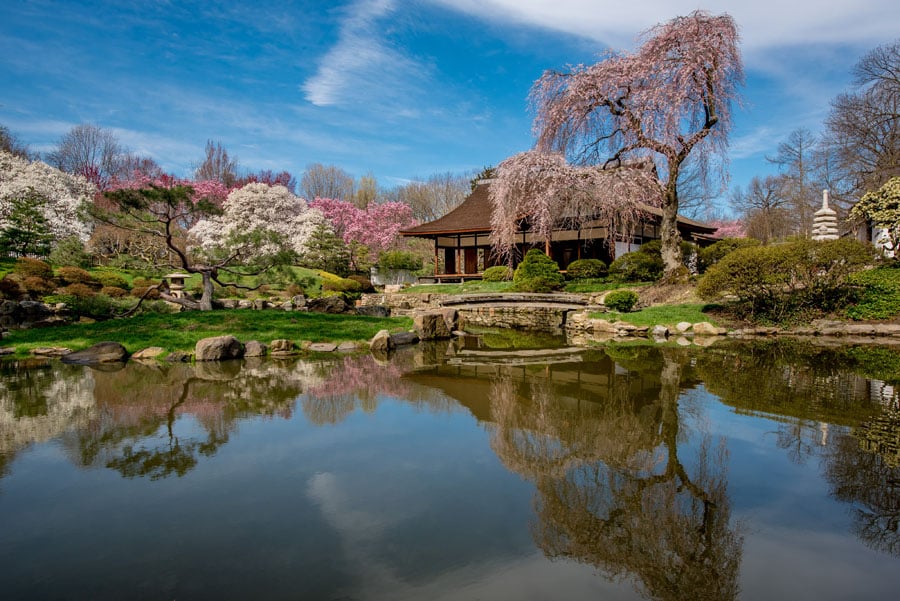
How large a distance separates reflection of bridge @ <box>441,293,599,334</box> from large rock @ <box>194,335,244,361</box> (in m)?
8.62

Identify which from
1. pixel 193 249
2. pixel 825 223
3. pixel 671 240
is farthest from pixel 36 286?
pixel 825 223

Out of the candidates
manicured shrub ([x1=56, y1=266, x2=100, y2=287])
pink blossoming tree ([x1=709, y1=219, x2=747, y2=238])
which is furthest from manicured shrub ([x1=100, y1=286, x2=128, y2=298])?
pink blossoming tree ([x1=709, y1=219, x2=747, y2=238])

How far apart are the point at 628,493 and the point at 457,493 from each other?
116 cm

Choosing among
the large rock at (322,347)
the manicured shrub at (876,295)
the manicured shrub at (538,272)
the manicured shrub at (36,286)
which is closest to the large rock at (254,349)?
the large rock at (322,347)

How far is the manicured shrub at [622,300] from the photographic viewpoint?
616 inches

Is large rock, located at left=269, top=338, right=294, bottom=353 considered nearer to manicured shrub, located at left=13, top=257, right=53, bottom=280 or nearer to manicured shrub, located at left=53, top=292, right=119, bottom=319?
manicured shrub, located at left=53, top=292, right=119, bottom=319

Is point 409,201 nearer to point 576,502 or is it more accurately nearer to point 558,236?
point 558,236

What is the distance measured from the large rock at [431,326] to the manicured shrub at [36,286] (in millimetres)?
15017

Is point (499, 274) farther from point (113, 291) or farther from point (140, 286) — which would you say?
point (113, 291)

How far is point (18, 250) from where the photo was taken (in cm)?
2278

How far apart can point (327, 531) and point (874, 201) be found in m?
20.4

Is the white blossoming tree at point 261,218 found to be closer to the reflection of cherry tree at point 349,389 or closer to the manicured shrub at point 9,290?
the manicured shrub at point 9,290

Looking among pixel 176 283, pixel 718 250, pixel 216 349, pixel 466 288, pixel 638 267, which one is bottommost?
pixel 216 349

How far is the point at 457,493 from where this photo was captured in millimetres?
3301
